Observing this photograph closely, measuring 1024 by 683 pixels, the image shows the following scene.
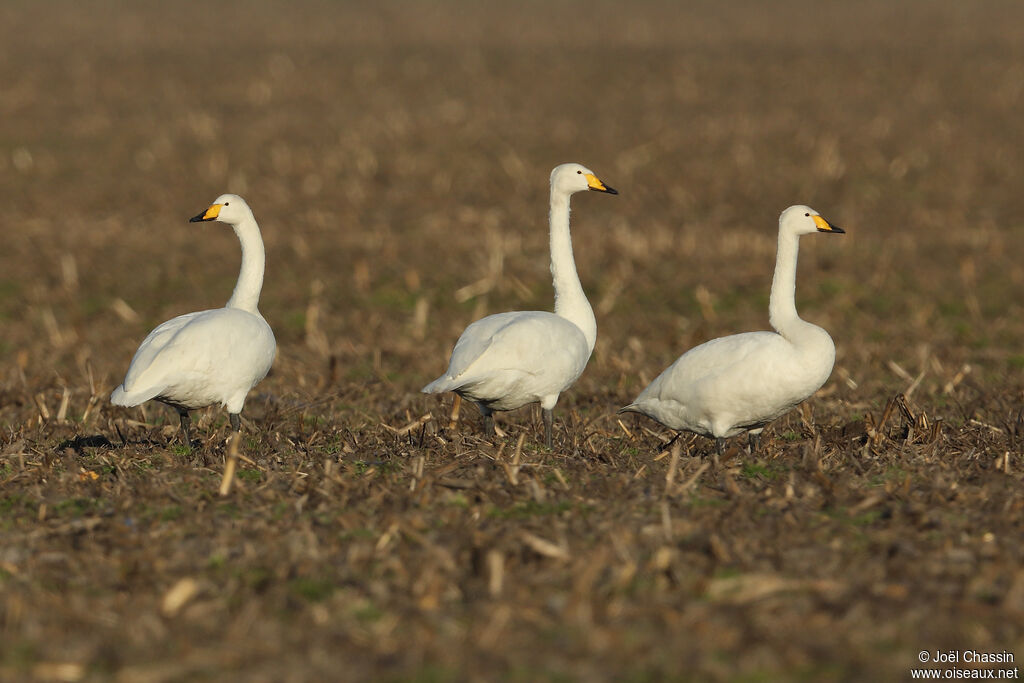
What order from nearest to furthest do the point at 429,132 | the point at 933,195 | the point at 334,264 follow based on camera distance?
the point at 334,264
the point at 933,195
the point at 429,132

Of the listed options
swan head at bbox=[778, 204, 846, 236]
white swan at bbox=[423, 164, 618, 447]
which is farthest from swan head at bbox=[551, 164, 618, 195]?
swan head at bbox=[778, 204, 846, 236]

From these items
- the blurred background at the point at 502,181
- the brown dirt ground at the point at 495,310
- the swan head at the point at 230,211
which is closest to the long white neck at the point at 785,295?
the brown dirt ground at the point at 495,310

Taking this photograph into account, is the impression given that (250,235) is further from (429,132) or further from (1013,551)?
(429,132)

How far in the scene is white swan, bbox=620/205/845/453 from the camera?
26.7ft

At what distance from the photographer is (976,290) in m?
16.3

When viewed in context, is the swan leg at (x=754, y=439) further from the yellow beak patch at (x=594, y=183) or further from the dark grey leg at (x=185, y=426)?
the dark grey leg at (x=185, y=426)

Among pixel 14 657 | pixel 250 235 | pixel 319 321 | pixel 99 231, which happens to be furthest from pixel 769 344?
pixel 99 231

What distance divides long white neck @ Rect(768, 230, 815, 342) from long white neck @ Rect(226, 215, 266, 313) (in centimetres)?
380

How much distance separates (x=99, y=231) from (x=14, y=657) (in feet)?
50.0

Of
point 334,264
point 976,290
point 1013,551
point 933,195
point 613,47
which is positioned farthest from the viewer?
point 613,47

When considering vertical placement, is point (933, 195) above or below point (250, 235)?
above

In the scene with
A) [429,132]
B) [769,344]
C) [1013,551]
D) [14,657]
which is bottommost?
[14,657]

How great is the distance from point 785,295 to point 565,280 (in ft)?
5.91

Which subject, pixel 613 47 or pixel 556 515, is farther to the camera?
pixel 613 47
